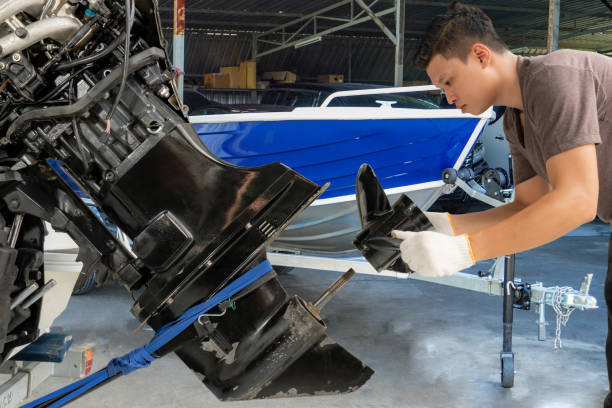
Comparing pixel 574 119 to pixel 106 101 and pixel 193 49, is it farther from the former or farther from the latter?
pixel 193 49

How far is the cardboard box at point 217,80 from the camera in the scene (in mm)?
12203

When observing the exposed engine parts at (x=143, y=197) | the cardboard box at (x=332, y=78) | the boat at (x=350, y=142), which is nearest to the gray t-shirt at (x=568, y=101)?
the exposed engine parts at (x=143, y=197)

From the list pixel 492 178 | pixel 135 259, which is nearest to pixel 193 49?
pixel 492 178

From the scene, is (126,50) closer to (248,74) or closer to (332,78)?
(248,74)

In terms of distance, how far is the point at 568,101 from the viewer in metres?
1.31

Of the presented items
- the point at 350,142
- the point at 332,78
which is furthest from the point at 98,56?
the point at 332,78

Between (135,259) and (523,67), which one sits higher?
(523,67)

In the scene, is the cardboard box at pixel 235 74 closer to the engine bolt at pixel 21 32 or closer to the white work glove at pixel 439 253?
the engine bolt at pixel 21 32

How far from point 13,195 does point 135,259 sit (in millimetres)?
347

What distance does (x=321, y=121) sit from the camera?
3.42 meters

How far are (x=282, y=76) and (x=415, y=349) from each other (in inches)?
455

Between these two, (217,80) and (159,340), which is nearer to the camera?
(159,340)

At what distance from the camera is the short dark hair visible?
1.46 m

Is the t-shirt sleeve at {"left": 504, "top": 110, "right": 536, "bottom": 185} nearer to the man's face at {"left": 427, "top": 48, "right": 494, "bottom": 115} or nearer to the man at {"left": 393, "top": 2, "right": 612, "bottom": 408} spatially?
the man at {"left": 393, "top": 2, "right": 612, "bottom": 408}
